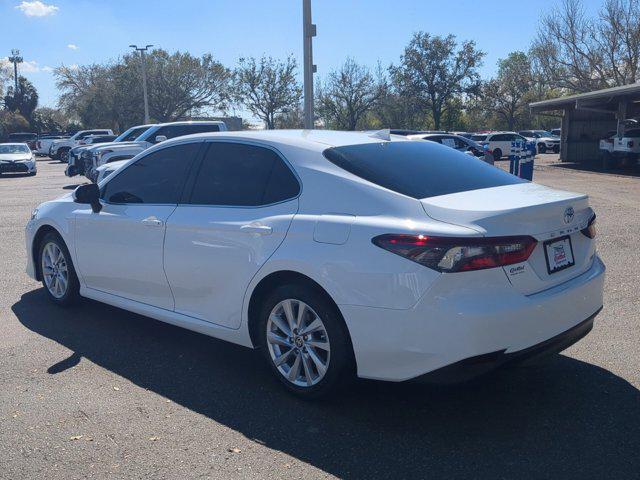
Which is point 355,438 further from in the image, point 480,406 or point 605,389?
point 605,389

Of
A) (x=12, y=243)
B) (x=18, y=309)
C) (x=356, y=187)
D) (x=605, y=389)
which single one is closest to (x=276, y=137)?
(x=356, y=187)

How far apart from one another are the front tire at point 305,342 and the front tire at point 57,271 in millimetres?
2592

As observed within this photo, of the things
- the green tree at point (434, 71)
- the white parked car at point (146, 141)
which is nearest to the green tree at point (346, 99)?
the green tree at point (434, 71)

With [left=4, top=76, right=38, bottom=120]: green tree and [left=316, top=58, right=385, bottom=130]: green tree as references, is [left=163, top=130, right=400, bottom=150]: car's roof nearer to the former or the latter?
[left=316, top=58, right=385, bottom=130]: green tree

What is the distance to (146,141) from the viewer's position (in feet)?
62.4

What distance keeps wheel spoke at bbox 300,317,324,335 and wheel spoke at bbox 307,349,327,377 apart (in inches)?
4.8

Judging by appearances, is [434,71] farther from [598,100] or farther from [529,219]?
[529,219]

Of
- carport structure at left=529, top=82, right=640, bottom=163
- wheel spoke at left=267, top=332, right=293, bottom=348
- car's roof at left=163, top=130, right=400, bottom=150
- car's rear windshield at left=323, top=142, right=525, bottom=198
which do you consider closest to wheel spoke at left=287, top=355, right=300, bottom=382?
wheel spoke at left=267, top=332, right=293, bottom=348

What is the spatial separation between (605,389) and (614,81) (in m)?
53.4

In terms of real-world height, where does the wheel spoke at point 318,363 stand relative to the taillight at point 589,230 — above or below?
below

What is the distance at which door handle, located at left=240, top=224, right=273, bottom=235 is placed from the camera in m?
4.29

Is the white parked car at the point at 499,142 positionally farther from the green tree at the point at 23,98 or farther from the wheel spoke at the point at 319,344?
the green tree at the point at 23,98

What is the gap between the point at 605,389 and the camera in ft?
14.2

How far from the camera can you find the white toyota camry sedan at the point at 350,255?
141 inches
